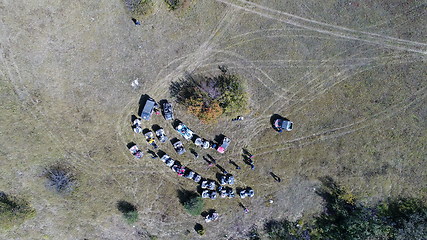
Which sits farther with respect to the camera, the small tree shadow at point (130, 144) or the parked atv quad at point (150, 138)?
the small tree shadow at point (130, 144)

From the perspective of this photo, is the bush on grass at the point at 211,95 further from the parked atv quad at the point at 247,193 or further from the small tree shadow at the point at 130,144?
the parked atv quad at the point at 247,193

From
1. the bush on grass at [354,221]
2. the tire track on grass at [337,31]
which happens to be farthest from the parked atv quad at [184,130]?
the tire track on grass at [337,31]

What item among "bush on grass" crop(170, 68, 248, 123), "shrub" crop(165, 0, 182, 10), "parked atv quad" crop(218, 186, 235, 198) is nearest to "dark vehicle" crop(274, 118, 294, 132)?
"bush on grass" crop(170, 68, 248, 123)

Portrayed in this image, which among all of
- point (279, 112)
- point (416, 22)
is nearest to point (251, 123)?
point (279, 112)

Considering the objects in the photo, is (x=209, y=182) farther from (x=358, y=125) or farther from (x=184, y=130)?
(x=358, y=125)

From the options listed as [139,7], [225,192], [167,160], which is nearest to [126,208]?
[167,160]

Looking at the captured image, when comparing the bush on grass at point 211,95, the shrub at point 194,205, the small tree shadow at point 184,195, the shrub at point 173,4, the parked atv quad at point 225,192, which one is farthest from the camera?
the small tree shadow at point 184,195
